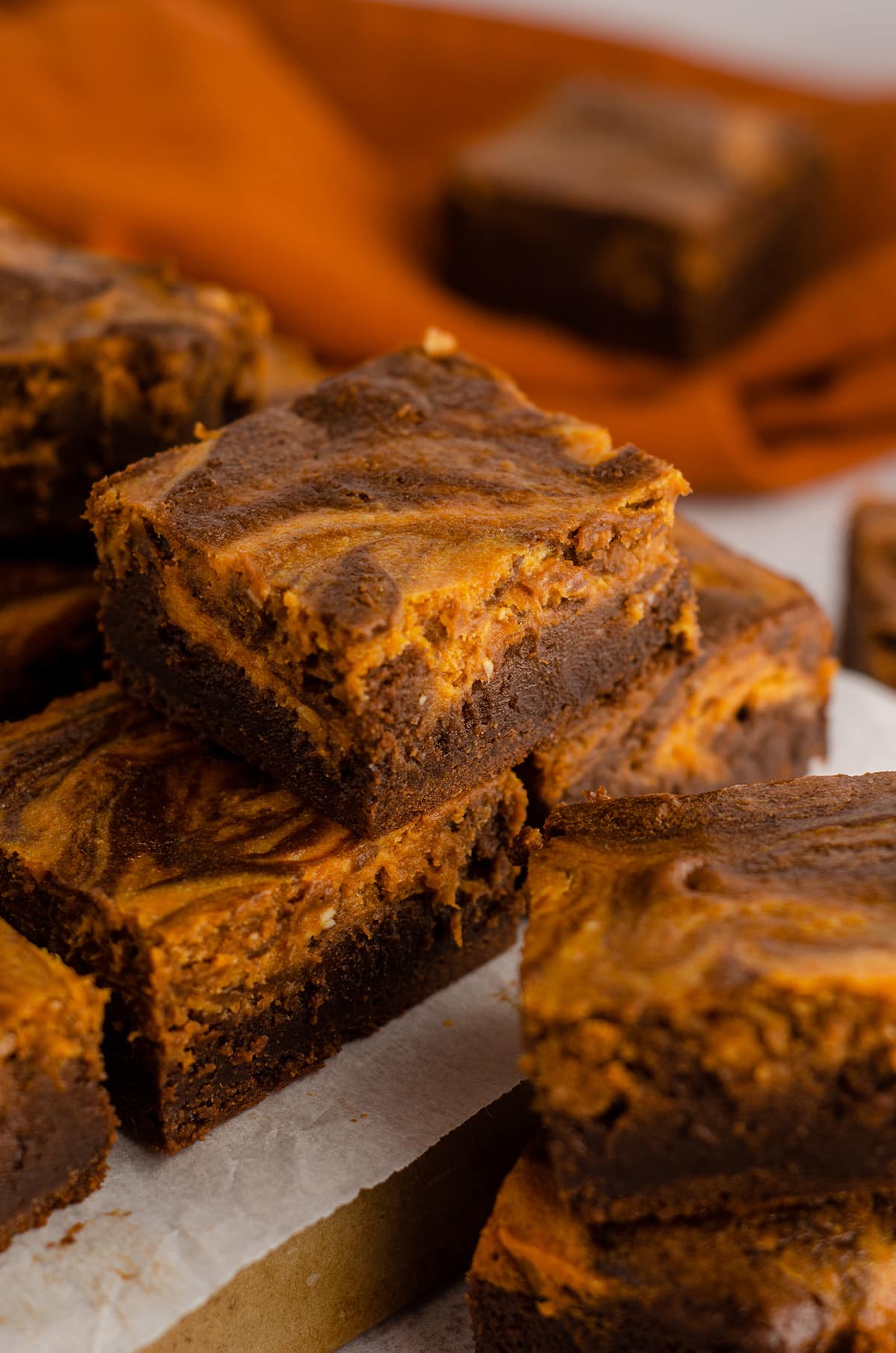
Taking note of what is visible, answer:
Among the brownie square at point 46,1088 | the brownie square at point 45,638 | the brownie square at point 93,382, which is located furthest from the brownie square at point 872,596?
the brownie square at point 46,1088

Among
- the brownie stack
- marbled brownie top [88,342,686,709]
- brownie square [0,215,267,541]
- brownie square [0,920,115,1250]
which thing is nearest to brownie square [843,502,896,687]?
the brownie stack

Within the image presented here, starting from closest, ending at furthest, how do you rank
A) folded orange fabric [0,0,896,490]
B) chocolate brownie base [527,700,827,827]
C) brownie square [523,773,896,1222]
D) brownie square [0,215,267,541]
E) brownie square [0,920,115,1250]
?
brownie square [523,773,896,1222] < brownie square [0,920,115,1250] < chocolate brownie base [527,700,827,827] < brownie square [0,215,267,541] < folded orange fabric [0,0,896,490]

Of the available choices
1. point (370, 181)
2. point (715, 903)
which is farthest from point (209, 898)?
point (370, 181)

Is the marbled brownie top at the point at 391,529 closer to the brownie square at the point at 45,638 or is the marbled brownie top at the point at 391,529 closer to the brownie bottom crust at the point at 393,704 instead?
the brownie bottom crust at the point at 393,704

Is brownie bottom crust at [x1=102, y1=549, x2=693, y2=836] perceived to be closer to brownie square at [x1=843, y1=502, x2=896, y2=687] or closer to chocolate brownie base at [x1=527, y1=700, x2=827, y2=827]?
chocolate brownie base at [x1=527, y1=700, x2=827, y2=827]

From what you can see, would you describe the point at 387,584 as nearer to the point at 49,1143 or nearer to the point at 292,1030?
the point at 292,1030

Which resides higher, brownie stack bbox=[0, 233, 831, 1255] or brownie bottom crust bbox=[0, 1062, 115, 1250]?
brownie stack bbox=[0, 233, 831, 1255]

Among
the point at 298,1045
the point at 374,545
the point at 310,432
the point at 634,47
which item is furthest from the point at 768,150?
the point at 298,1045
